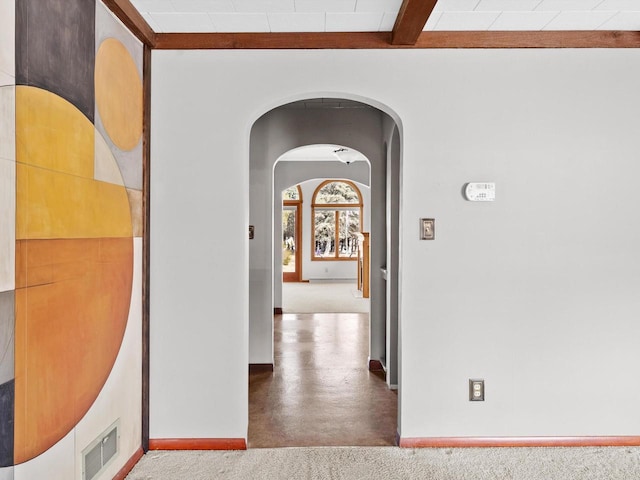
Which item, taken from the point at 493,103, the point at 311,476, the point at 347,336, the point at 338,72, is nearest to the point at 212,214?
the point at 338,72

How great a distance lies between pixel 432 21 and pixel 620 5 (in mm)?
900

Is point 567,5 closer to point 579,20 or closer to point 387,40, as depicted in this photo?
point 579,20

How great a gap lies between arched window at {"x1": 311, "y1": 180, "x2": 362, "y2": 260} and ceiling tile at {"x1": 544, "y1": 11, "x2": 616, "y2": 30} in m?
8.67

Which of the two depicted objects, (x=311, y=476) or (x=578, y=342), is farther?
(x=578, y=342)

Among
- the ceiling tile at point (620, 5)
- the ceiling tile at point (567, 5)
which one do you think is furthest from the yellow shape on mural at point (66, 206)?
the ceiling tile at point (620, 5)

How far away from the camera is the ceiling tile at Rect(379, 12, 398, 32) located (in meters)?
2.36

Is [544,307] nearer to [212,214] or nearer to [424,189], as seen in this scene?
[424,189]

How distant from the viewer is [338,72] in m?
2.62

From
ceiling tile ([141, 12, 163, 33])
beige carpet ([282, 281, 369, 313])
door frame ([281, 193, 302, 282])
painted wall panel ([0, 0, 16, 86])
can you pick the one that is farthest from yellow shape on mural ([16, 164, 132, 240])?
door frame ([281, 193, 302, 282])

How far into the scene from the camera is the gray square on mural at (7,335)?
1440 mm

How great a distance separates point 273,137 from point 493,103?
211 cm

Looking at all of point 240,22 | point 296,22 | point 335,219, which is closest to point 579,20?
point 296,22

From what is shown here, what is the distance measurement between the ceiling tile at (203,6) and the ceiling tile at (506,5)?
1243 millimetres

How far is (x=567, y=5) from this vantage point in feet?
7.43
